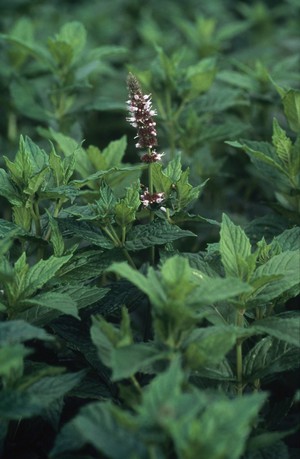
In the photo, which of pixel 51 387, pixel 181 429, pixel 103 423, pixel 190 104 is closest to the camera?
pixel 181 429

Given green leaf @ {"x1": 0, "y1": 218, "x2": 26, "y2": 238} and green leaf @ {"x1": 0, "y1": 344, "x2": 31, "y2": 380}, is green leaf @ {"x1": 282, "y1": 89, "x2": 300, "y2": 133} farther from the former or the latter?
green leaf @ {"x1": 0, "y1": 344, "x2": 31, "y2": 380}

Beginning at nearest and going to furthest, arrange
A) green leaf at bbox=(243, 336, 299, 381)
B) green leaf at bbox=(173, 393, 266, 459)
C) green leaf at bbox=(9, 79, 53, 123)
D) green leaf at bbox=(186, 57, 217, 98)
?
green leaf at bbox=(173, 393, 266, 459), green leaf at bbox=(243, 336, 299, 381), green leaf at bbox=(186, 57, 217, 98), green leaf at bbox=(9, 79, 53, 123)

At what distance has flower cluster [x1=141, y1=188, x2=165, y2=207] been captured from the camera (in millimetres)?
2111

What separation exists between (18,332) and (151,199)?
65 centimetres

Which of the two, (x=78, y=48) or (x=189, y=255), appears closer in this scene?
(x=189, y=255)

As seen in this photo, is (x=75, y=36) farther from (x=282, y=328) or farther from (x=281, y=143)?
(x=282, y=328)

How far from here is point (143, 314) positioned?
2.71m

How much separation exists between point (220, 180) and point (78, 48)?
35.3 inches

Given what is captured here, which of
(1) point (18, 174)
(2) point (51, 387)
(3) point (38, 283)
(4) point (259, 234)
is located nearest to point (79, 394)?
(2) point (51, 387)

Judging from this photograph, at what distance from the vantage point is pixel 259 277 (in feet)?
5.80

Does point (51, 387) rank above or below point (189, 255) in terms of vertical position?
below

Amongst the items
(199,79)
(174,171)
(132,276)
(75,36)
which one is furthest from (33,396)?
(75,36)

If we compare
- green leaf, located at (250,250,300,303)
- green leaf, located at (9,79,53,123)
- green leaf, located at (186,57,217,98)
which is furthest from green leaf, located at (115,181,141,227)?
green leaf, located at (9,79,53,123)

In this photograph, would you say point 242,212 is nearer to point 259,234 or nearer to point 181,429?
point 259,234
